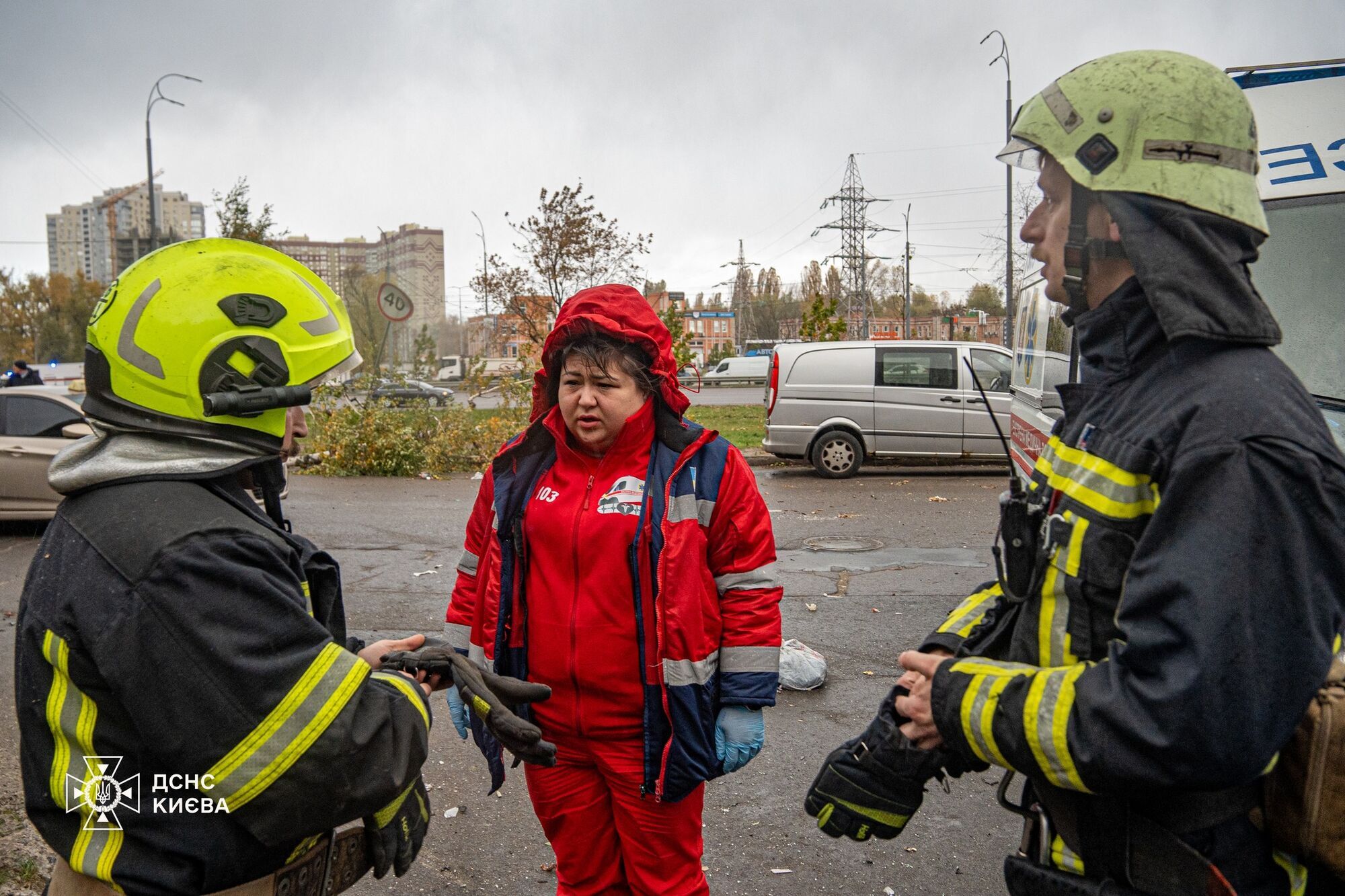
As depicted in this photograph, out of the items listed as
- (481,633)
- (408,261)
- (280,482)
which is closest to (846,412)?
(481,633)

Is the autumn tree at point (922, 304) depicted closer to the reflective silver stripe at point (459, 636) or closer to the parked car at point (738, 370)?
the parked car at point (738, 370)

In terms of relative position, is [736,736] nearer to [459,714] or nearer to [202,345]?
[459,714]

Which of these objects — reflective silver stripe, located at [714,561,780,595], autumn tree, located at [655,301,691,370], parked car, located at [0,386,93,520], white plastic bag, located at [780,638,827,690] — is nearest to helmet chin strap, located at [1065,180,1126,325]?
reflective silver stripe, located at [714,561,780,595]

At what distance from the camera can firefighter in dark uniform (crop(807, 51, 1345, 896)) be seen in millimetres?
1368

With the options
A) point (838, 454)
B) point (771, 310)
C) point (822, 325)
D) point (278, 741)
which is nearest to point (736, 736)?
point (278, 741)

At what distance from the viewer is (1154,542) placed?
144 centimetres

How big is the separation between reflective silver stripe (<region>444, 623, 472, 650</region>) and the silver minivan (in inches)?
434

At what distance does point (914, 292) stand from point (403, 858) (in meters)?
90.9

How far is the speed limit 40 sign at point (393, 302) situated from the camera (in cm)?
1315

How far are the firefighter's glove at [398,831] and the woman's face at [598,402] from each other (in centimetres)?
110

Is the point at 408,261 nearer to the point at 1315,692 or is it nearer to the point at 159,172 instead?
the point at 159,172

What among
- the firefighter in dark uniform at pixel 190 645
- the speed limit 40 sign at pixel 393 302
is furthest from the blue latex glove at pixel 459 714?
the speed limit 40 sign at pixel 393 302

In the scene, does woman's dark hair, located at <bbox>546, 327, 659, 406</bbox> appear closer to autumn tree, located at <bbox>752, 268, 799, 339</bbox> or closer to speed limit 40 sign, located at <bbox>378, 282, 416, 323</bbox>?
speed limit 40 sign, located at <bbox>378, 282, 416, 323</bbox>

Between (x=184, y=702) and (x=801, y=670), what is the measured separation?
4103mm
